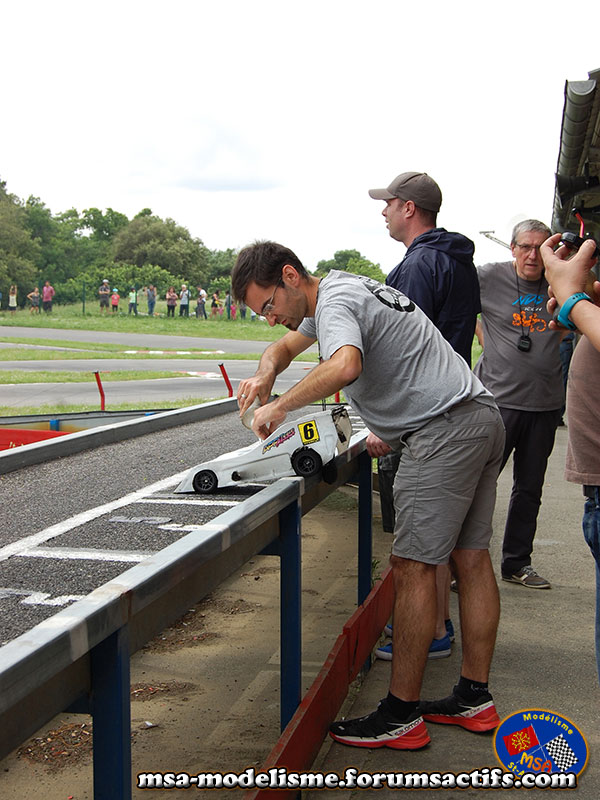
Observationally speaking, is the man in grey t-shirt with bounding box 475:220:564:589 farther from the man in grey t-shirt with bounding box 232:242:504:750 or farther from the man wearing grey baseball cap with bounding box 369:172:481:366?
the man in grey t-shirt with bounding box 232:242:504:750

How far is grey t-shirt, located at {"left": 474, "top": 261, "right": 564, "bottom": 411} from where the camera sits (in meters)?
5.34

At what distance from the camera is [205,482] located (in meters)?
3.47

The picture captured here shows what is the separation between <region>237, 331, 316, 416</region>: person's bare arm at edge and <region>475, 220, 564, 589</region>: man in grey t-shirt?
5.81 ft

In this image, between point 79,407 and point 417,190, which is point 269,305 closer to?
point 417,190

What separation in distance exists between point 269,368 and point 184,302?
41.8 metres

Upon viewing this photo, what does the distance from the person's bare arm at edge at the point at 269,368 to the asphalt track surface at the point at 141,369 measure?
33.2 feet

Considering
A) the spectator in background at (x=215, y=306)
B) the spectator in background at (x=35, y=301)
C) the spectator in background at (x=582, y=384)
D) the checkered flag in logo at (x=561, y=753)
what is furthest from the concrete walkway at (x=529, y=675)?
the spectator in background at (x=215, y=306)

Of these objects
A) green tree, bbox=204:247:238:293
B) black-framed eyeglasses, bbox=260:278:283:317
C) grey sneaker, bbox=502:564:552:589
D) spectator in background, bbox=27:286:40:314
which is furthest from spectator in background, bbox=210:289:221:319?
black-framed eyeglasses, bbox=260:278:283:317

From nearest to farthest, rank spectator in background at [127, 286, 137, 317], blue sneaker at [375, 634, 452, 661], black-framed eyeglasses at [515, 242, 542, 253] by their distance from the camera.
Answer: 1. blue sneaker at [375, 634, 452, 661]
2. black-framed eyeglasses at [515, 242, 542, 253]
3. spectator in background at [127, 286, 137, 317]

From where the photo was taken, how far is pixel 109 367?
2266 centimetres

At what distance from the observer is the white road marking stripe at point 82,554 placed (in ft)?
8.54

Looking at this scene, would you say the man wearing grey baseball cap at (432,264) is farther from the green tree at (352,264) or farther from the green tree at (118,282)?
the green tree at (352,264)

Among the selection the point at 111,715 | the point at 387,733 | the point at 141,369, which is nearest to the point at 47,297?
the point at 141,369

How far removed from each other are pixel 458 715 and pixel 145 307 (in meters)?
43.2
